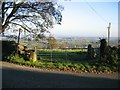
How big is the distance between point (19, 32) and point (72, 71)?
9637 mm

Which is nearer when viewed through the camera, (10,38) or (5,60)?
(5,60)

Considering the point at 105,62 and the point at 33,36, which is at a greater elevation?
the point at 33,36

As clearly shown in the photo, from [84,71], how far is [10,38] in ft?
34.0

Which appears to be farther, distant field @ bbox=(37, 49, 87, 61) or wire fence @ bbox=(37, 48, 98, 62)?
distant field @ bbox=(37, 49, 87, 61)

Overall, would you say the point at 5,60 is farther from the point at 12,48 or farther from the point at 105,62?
the point at 105,62

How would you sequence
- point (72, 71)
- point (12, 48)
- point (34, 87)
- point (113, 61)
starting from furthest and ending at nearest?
1. point (12, 48)
2. point (113, 61)
3. point (72, 71)
4. point (34, 87)

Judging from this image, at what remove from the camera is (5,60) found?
2255 cm

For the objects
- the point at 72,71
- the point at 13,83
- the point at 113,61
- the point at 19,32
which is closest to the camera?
the point at 13,83

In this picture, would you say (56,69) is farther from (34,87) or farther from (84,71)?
(34,87)

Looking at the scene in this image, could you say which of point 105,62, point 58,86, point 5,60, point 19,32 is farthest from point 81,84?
point 19,32

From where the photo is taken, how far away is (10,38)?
2636 centimetres

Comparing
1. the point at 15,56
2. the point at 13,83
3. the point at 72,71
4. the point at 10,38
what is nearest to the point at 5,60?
the point at 15,56

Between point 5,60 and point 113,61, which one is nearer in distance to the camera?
point 113,61

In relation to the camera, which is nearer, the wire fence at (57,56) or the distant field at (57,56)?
the wire fence at (57,56)
